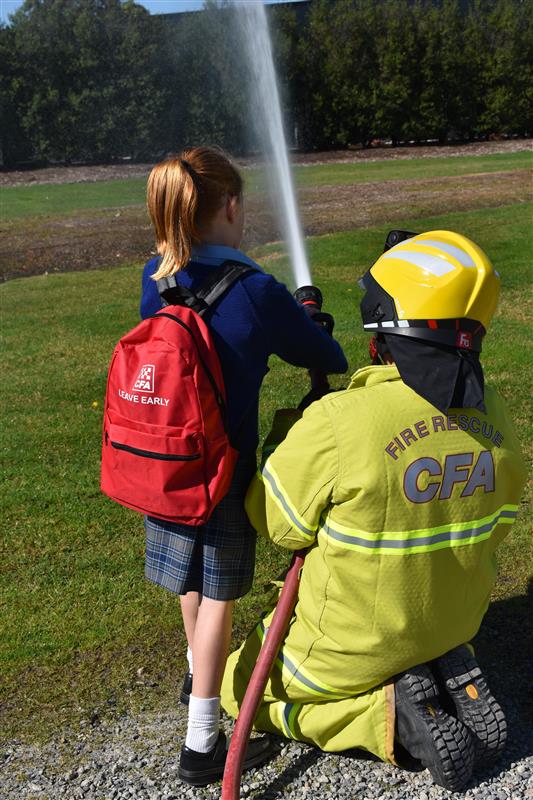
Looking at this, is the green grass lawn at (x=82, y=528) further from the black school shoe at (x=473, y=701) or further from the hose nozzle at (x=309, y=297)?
the hose nozzle at (x=309, y=297)

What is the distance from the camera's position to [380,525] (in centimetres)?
282

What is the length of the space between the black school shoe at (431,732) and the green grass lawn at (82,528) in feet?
3.26

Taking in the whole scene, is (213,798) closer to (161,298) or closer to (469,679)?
(469,679)

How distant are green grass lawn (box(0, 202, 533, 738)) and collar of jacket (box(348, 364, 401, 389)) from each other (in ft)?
4.79

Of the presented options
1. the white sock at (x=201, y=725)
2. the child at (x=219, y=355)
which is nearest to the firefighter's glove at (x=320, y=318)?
the child at (x=219, y=355)

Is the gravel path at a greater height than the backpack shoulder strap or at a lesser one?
lesser

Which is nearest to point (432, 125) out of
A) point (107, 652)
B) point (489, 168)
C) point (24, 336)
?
point (489, 168)

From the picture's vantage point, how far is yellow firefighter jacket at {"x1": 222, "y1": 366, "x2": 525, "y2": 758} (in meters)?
2.80

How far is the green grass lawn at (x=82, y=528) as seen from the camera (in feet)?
12.4

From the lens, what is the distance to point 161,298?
3057 millimetres

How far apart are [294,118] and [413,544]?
37497 millimetres

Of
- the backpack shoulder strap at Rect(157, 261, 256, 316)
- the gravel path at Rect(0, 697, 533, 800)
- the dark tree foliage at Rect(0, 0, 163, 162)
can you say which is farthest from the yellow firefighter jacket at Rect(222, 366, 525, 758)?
the dark tree foliage at Rect(0, 0, 163, 162)

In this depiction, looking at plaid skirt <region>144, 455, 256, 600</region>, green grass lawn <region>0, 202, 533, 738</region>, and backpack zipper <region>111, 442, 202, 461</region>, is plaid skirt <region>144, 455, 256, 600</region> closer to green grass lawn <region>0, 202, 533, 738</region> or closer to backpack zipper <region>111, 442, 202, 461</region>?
backpack zipper <region>111, 442, 202, 461</region>

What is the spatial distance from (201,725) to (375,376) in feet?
4.09
